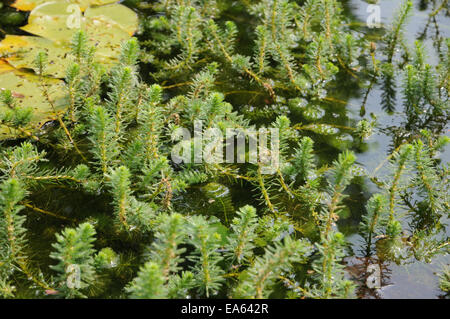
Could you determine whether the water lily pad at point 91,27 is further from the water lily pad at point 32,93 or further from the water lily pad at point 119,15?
the water lily pad at point 32,93

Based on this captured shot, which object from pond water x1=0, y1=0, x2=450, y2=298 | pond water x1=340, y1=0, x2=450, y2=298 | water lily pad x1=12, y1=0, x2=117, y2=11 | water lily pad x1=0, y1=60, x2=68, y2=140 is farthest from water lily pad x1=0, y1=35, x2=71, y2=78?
pond water x1=340, y1=0, x2=450, y2=298

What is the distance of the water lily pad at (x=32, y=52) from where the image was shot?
432cm

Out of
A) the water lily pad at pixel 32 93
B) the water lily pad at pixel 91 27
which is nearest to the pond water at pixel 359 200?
the water lily pad at pixel 32 93

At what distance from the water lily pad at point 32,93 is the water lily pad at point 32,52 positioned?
0.09 meters

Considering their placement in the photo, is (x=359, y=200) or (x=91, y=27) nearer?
(x=359, y=200)

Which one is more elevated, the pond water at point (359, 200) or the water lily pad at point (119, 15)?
the water lily pad at point (119, 15)

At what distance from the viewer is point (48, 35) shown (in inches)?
185

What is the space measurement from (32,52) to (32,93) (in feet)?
2.18

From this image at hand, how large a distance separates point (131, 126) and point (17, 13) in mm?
2249

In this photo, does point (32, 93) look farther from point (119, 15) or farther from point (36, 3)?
point (36, 3)

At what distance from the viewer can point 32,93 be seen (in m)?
4.04

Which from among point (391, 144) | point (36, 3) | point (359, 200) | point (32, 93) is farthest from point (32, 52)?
point (391, 144)

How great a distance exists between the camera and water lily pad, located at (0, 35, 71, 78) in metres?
4.32
